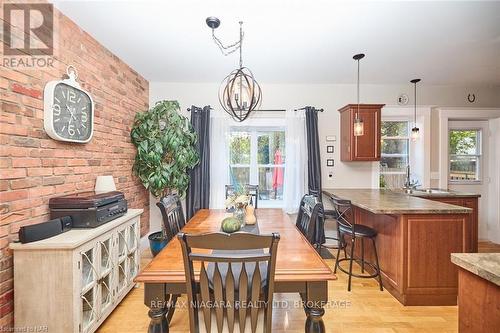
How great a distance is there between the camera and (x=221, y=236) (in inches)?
40.6

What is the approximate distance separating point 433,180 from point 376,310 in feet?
9.26

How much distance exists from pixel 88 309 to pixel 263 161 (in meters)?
2.86

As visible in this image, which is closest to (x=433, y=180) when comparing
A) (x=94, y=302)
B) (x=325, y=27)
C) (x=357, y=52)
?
(x=357, y=52)

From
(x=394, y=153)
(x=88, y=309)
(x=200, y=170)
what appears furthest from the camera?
(x=394, y=153)

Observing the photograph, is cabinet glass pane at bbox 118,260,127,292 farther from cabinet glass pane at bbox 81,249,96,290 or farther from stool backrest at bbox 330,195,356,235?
stool backrest at bbox 330,195,356,235

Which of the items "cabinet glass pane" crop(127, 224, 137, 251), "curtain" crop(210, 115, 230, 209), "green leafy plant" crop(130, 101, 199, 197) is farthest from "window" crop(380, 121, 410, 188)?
"cabinet glass pane" crop(127, 224, 137, 251)

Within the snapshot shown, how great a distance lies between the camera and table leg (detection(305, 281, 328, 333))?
1233 millimetres

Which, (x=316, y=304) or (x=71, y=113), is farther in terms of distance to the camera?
(x=71, y=113)

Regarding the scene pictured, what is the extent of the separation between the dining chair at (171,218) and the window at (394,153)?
339 centimetres

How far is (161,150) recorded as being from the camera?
3.17m

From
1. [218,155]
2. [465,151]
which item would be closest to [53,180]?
[218,155]

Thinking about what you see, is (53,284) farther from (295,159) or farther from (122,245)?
(295,159)

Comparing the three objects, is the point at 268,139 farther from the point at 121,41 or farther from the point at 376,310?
the point at 376,310

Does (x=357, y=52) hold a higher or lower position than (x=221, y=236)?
higher
